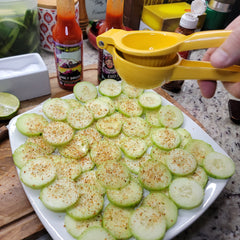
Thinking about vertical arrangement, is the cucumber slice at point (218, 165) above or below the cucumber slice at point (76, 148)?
above

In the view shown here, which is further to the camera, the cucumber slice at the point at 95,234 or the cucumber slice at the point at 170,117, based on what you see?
the cucumber slice at the point at 170,117

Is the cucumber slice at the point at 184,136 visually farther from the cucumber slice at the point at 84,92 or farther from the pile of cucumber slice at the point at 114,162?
the cucumber slice at the point at 84,92

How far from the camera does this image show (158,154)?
117cm

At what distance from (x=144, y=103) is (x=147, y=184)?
523mm

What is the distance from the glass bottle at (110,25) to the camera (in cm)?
136

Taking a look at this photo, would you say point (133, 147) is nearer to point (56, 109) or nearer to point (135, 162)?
point (135, 162)

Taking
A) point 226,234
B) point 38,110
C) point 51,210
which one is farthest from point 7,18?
point 226,234

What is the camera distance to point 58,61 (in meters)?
1.41

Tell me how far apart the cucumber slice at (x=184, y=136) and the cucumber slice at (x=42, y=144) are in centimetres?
63

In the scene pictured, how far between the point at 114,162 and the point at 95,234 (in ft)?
1.07

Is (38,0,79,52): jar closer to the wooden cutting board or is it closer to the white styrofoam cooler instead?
the white styrofoam cooler

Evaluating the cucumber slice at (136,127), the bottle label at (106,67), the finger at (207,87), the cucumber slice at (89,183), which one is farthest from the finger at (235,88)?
the cucumber slice at (89,183)

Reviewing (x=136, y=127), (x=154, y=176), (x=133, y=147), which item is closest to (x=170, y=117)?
(x=136, y=127)

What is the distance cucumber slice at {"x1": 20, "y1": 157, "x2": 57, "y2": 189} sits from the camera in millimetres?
954
